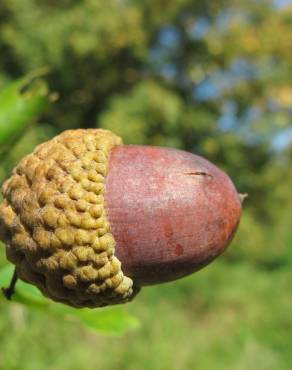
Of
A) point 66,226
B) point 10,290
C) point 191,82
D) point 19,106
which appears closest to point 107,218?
point 66,226

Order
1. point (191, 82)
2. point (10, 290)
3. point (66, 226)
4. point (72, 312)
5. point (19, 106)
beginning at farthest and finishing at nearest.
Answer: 1. point (191, 82)
2. point (19, 106)
3. point (72, 312)
4. point (10, 290)
5. point (66, 226)

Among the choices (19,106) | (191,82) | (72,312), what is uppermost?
(19,106)

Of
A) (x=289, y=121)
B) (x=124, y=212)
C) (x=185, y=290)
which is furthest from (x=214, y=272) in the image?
(x=124, y=212)

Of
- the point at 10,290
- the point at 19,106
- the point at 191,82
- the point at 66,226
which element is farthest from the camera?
the point at 191,82

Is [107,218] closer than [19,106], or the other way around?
[107,218]

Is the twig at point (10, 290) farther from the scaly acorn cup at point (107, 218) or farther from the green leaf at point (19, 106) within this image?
the green leaf at point (19, 106)

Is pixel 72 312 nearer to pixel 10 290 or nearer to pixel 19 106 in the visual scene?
pixel 10 290
